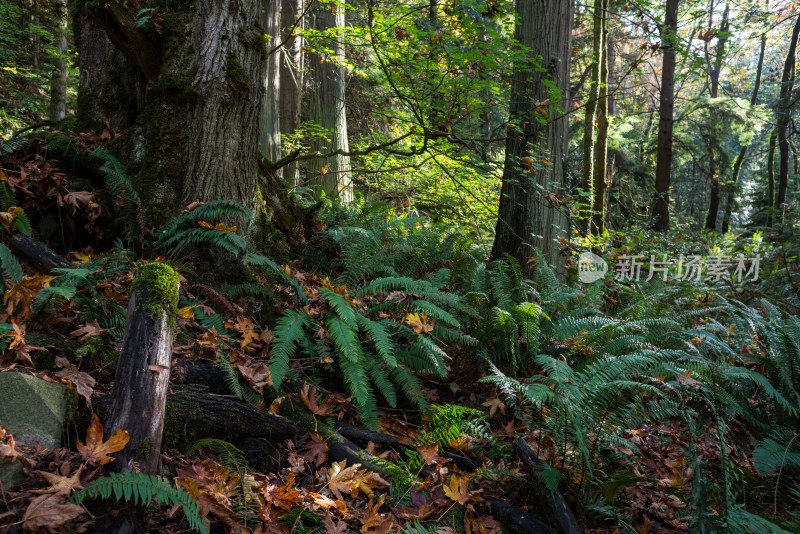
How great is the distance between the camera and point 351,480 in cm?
288

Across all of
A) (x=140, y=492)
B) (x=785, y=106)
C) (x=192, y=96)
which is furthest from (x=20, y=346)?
(x=785, y=106)

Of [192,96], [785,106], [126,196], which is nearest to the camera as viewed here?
[126,196]

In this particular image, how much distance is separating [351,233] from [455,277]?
3.95 feet

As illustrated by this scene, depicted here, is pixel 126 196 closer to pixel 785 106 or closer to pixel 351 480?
pixel 351 480

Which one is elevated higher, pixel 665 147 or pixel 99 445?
pixel 665 147

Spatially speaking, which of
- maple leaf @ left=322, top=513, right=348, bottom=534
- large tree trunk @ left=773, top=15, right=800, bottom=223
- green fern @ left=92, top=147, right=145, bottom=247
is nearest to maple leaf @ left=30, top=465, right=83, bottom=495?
maple leaf @ left=322, top=513, right=348, bottom=534

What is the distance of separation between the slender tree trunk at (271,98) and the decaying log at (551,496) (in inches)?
255

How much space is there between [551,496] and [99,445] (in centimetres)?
226

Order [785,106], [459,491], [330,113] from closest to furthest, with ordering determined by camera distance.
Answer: [459,491]
[330,113]
[785,106]

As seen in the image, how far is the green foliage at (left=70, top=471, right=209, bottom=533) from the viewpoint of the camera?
193 cm

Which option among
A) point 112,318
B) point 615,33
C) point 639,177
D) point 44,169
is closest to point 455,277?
point 112,318

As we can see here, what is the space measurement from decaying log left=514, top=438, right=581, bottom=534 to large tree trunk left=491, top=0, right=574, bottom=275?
2.94 metres

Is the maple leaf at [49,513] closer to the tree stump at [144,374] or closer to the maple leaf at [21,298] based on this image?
the tree stump at [144,374]

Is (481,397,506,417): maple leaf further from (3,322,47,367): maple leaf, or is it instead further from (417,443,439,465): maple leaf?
(3,322,47,367): maple leaf
